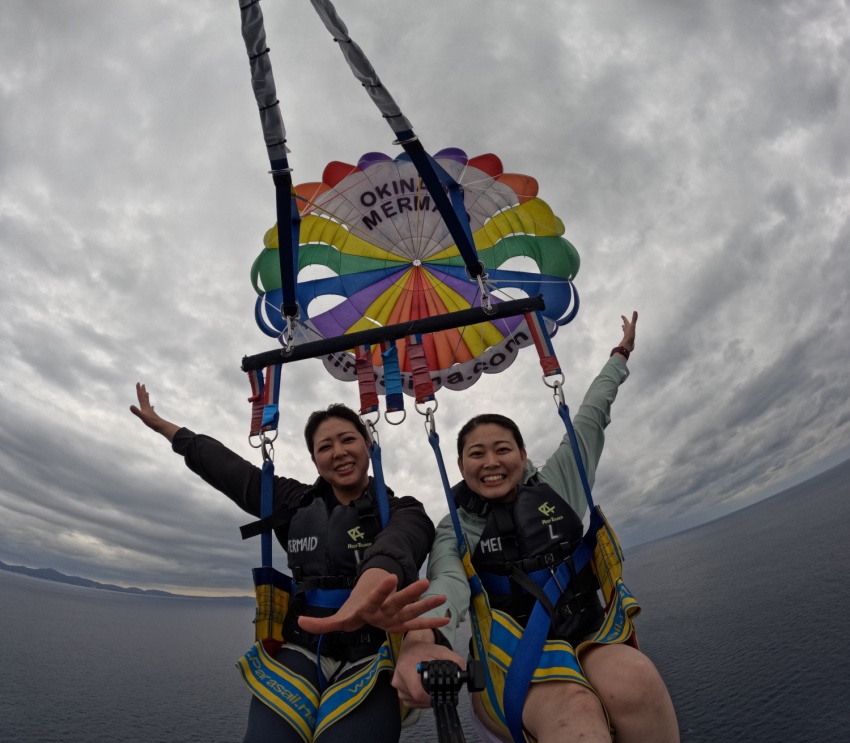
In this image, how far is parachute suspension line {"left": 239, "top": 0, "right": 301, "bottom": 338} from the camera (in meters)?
1.71

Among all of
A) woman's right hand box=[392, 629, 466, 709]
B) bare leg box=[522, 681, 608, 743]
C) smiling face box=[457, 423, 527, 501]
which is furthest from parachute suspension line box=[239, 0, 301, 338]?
bare leg box=[522, 681, 608, 743]

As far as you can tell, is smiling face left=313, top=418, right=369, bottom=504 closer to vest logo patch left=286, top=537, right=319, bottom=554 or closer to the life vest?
the life vest

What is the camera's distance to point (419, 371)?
2.98 metres

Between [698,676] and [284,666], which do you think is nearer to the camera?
[284,666]

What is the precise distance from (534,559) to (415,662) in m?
1.06

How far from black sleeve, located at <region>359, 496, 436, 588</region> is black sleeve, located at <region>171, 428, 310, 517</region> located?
0.80m

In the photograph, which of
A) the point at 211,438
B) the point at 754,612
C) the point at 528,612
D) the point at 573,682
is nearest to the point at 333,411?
the point at 211,438

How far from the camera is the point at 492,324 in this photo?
19.4 ft

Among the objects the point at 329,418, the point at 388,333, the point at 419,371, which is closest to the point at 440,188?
the point at 388,333

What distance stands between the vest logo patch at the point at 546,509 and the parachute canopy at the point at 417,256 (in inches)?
121

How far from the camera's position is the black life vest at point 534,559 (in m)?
2.26

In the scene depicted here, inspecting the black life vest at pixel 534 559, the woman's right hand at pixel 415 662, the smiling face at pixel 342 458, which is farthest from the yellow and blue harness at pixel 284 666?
the black life vest at pixel 534 559

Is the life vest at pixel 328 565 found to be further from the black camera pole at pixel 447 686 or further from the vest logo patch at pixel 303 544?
the black camera pole at pixel 447 686

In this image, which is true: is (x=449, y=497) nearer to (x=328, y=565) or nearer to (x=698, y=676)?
(x=328, y=565)
